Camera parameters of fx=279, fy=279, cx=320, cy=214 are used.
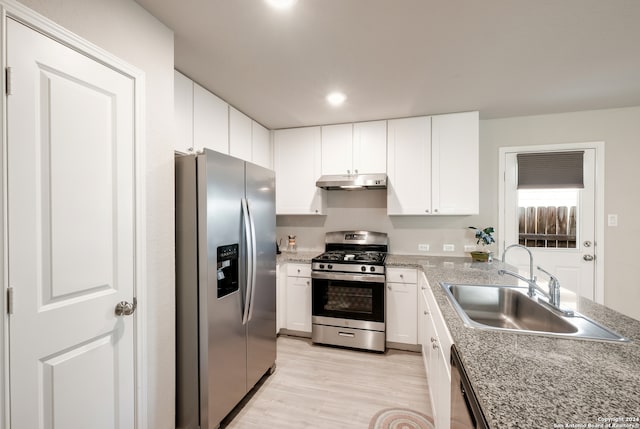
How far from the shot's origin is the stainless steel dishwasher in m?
0.80

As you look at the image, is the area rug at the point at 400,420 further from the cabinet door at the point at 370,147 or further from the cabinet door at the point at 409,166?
the cabinet door at the point at 370,147

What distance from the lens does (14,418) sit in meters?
0.97

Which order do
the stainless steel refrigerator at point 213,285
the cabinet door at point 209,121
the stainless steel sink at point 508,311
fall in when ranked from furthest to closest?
the cabinet door at point 209,121 → the stainless steel refrigerator at point 213,285 → the stainless steel sink at point 508,311

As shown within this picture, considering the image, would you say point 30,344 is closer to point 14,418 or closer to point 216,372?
point 14,418

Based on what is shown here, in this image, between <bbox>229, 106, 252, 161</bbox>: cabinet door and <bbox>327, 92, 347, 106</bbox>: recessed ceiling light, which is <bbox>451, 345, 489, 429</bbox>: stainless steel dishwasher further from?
<bbox>229, 106, 252, 161</bbox>: cabinet door

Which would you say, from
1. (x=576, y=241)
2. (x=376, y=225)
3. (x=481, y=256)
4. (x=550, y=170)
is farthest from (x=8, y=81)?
(x=576, y=241)

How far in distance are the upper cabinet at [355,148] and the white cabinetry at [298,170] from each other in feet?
0.41

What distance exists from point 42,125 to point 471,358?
5.79ft

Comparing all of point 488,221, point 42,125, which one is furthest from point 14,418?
point 488,221

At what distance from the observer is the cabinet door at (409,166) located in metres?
3.01

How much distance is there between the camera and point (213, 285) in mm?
1706

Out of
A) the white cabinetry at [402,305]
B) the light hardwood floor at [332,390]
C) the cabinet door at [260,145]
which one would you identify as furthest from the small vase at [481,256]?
Answer: the cabinet door at [260,145]

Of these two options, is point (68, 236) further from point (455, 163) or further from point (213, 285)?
point (455, 163)

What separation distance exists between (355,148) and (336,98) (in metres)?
0.76
